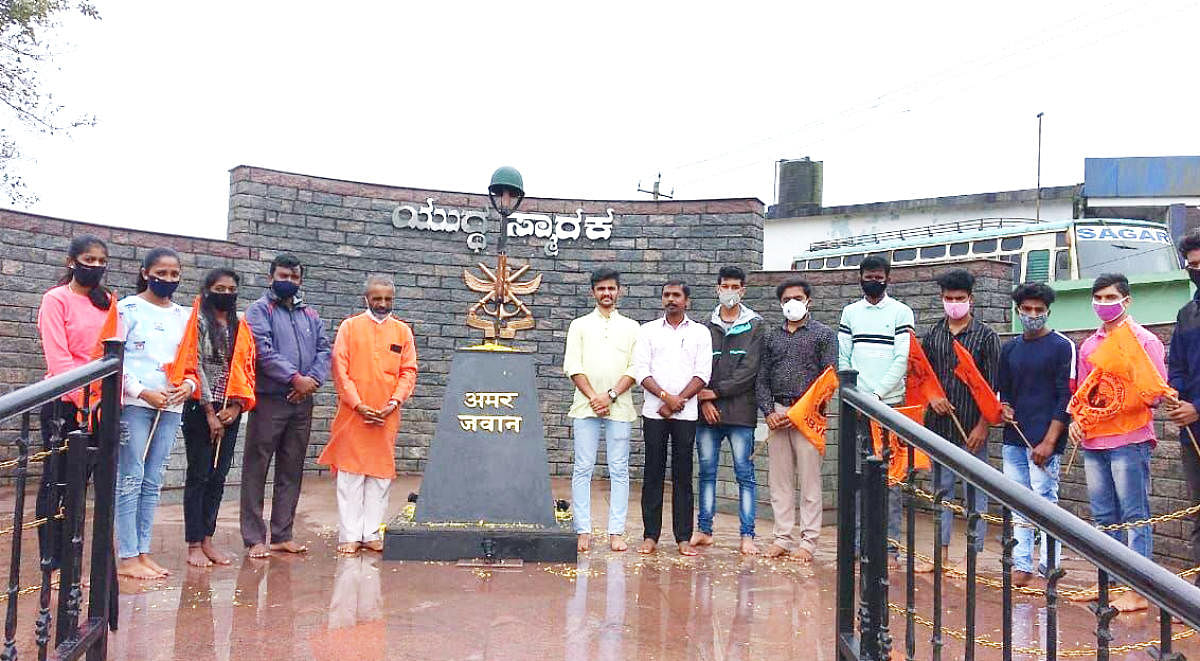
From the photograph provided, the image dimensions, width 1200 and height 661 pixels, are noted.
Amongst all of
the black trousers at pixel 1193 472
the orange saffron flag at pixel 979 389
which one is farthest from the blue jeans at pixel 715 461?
the black trousers at pixel 1193 472

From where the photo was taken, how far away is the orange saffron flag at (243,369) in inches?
196

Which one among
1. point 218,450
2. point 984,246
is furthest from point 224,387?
point 984,246

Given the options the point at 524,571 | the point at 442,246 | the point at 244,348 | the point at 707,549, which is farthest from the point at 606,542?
the point at 442,246

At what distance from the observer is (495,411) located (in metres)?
5.49

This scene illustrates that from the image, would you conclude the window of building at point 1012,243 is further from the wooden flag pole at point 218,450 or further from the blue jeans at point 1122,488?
the wooden flag pole at point 218,450

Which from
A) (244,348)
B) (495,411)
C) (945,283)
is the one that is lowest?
(495,411)

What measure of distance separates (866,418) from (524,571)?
8.51ft

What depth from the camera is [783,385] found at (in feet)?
18.6

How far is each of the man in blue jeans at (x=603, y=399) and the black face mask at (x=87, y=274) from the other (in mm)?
2622

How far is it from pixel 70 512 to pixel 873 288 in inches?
170

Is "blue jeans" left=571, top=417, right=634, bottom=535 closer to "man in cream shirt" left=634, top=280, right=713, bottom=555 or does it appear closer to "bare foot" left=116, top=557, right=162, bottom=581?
"man in cream shirt" left=634, top=280, right=713, bottom=555

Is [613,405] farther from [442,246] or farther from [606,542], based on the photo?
[442,246]

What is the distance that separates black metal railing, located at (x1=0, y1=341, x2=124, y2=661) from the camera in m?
2.49

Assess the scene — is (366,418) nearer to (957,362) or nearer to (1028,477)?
(957,362)
